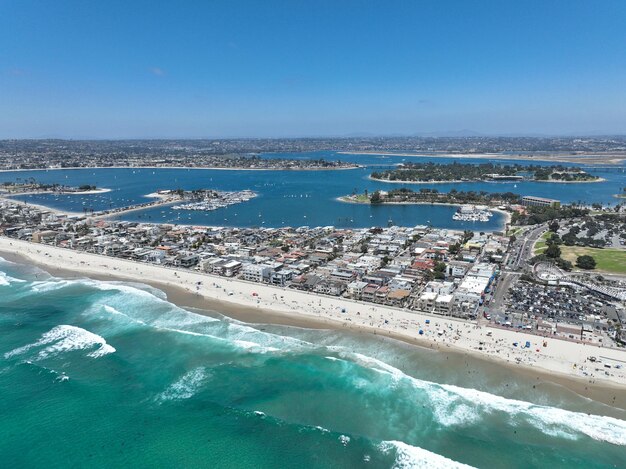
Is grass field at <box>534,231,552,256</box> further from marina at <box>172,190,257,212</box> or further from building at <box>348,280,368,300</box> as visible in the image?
marina at <box>172,190,257,212</box>

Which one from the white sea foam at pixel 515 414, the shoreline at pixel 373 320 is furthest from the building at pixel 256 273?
the white sea foam at pixel 515 414

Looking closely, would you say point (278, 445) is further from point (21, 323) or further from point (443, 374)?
point (21, 323)

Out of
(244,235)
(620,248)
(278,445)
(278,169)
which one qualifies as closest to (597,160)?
(278,169)

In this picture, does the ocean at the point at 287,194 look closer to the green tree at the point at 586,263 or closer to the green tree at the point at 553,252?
the green tree at the point at 553,252

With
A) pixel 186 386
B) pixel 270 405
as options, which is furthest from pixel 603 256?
pixel 186 386

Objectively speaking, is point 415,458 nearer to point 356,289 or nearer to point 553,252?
point 356,289

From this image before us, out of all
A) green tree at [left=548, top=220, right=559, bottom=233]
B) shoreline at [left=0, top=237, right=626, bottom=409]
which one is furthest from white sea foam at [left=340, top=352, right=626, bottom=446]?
green tree at [left=548, top=220, right=559, bottom=233]

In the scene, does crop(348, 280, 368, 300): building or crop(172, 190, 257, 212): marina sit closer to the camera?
crop(348, 280, 368, 300): building
